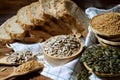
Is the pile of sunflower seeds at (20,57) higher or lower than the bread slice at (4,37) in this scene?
lower

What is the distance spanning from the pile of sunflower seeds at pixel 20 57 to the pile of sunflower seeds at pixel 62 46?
0.47 ft

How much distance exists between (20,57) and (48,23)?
0.38m

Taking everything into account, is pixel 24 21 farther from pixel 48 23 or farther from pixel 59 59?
pixel 59 59

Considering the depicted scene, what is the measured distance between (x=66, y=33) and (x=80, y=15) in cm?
18

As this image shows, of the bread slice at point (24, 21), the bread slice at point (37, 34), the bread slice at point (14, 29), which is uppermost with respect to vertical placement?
the bread slice at point (24, 21)

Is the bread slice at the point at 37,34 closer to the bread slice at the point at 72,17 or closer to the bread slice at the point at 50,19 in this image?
the bread slice at the point at 50,19

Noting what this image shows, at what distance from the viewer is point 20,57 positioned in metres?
2.04

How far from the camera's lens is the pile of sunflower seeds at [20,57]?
2029mm

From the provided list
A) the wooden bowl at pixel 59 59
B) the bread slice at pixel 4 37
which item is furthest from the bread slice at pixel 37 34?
the wooden bowl at pixel 59 59

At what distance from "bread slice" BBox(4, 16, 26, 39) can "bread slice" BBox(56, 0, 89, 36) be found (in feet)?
1.08

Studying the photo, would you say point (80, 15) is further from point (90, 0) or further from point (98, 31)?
point (90, 0)

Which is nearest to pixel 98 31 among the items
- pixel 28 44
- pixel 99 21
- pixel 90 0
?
pixel 99 21

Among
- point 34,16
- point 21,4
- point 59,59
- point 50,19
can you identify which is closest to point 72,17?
point 50,19

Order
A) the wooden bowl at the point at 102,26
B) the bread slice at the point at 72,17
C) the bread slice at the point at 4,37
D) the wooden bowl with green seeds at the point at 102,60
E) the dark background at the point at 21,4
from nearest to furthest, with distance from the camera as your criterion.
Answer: the wooden bowl with green seeds at the point at 102,60 < the wooden bowl at the point at 102,26 < the bread slice at the point at 72,17 < the bread slice at the point at 4,37 < the dark background at the point at 21,4
